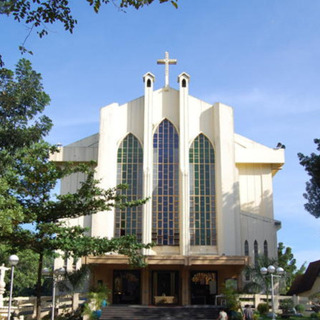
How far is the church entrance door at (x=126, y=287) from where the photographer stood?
94.3 feet

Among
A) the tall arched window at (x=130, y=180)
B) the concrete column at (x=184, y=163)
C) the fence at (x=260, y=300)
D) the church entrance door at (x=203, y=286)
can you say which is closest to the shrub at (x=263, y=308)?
the fence at (x=260, y=300)

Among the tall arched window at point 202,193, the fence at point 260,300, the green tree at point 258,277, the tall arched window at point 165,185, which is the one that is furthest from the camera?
the tall arched window at point 202,193

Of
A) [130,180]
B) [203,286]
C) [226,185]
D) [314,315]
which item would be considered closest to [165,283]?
[203,286]

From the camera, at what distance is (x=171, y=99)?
32.2 metres

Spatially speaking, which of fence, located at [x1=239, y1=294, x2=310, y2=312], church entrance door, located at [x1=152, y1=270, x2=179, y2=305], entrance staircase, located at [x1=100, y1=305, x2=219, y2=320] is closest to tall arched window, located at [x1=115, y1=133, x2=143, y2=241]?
church entrance door, located at [x1=152, y1=270, x2=179, y2=305]

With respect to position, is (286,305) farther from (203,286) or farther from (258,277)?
(203,286)

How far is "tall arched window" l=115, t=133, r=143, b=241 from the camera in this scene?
97.5 ft

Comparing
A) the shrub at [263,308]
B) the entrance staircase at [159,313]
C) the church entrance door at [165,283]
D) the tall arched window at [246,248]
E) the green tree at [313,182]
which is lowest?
the entrance staircase at [159,313]

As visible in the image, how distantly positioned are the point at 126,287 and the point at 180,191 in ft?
20.8

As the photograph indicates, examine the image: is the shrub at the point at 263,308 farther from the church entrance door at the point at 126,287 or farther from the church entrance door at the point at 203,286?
the church entrance door at the point at 126,287

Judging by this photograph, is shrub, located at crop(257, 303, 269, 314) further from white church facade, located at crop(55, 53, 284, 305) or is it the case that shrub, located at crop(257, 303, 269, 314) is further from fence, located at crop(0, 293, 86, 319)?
fence, located at crop(0, 293, 86, 319)

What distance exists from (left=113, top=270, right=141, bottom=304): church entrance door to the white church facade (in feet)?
0.18

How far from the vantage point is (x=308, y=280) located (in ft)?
109

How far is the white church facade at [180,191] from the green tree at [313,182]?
4.41 m
